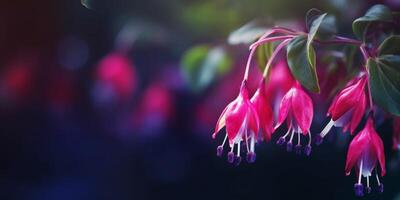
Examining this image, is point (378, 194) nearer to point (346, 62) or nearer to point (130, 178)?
point (346, 62)

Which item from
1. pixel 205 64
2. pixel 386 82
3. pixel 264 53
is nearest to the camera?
pixel 386 82

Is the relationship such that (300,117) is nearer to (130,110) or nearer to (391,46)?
(391,46)

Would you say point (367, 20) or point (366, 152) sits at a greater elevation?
point (367, 20)

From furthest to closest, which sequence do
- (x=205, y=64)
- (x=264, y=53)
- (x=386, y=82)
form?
(x=205, y=64) → (x=264, y=53) → (x=386, y=82)

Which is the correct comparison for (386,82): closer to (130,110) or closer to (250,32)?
(250,32)

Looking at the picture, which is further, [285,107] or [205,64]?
[205,64]

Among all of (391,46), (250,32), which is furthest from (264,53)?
(391,46)

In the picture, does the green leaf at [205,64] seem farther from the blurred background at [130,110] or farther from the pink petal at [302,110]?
the pink petal at [302,110]

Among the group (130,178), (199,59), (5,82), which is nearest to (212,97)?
(199,59)
